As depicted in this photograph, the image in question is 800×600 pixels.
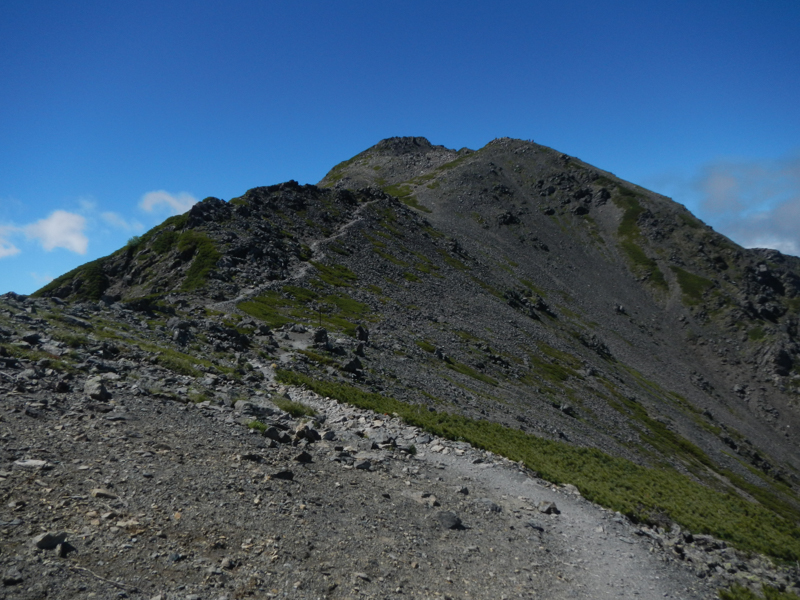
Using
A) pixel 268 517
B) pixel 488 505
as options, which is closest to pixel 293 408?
pixel 488 505

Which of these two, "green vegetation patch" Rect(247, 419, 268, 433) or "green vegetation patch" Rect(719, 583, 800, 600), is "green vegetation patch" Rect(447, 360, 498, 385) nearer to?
"green vegetation patch" Rect(247, 419, 268, 433)

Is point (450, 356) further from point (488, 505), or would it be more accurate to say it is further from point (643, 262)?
point (643, 262)

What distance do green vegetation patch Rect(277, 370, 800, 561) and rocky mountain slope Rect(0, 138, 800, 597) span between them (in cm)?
28

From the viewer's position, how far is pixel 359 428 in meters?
29.6

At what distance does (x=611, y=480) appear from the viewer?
3453cm

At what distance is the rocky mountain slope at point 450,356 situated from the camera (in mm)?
22094

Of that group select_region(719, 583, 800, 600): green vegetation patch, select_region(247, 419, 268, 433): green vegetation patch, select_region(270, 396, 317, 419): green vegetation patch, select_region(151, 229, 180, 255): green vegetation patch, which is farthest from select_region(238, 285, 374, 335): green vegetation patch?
select_region(719, 583, 800, 600): green vegetation patch

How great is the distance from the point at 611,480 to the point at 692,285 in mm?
174000

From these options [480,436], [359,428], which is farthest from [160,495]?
[480,436]

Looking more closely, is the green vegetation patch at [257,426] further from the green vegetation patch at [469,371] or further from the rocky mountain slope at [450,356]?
the green vegetation patch at [469,371]

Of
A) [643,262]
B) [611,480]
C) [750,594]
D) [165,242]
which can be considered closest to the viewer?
[750,594]

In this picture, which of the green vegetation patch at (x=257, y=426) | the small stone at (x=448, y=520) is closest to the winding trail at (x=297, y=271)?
the green vegetation patch at (x=257, y=426)

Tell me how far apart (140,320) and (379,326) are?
35330 mm

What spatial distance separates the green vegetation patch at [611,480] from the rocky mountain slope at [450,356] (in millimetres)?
275
